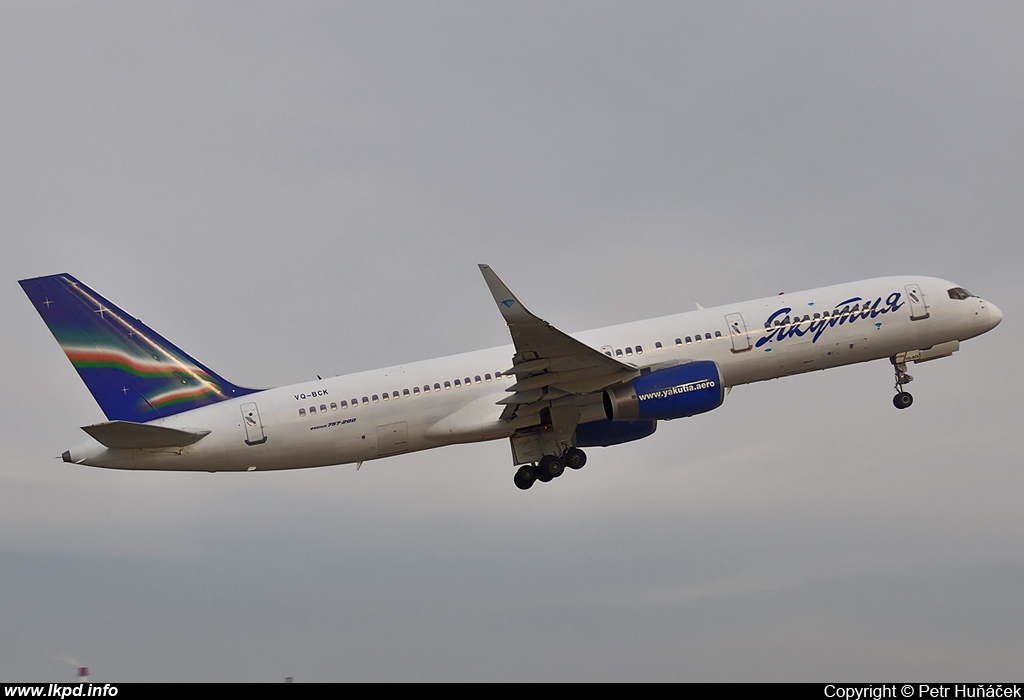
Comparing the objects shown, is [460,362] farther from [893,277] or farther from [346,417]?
[893,277]

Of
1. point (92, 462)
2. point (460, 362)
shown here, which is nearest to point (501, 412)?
point (460, 362)

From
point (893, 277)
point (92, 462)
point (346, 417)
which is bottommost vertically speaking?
point (92, 462)

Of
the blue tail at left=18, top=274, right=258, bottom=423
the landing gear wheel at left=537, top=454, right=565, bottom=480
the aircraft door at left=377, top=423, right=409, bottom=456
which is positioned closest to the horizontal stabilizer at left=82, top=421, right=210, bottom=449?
the blue tail at left=18, top=274, right=258, bottom=423

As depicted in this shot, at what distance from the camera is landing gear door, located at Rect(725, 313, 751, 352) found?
1620 inches

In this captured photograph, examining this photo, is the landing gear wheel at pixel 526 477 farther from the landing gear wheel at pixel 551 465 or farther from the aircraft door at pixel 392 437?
the aircraft door at pixel 392 437

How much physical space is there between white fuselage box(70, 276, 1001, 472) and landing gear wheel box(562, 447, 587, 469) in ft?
6.17

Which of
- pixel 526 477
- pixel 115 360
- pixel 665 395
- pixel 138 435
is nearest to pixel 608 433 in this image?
pixel 526 477

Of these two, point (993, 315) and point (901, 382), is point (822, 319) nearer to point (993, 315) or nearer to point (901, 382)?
point (901, 382)

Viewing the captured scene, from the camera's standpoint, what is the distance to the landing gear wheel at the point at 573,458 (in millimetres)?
42125

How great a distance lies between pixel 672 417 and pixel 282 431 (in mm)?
13675

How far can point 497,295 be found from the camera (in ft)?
115

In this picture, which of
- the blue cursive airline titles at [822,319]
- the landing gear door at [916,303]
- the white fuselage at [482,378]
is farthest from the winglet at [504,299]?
the landing gear door at [916,303]

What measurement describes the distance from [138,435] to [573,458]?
623 inches
